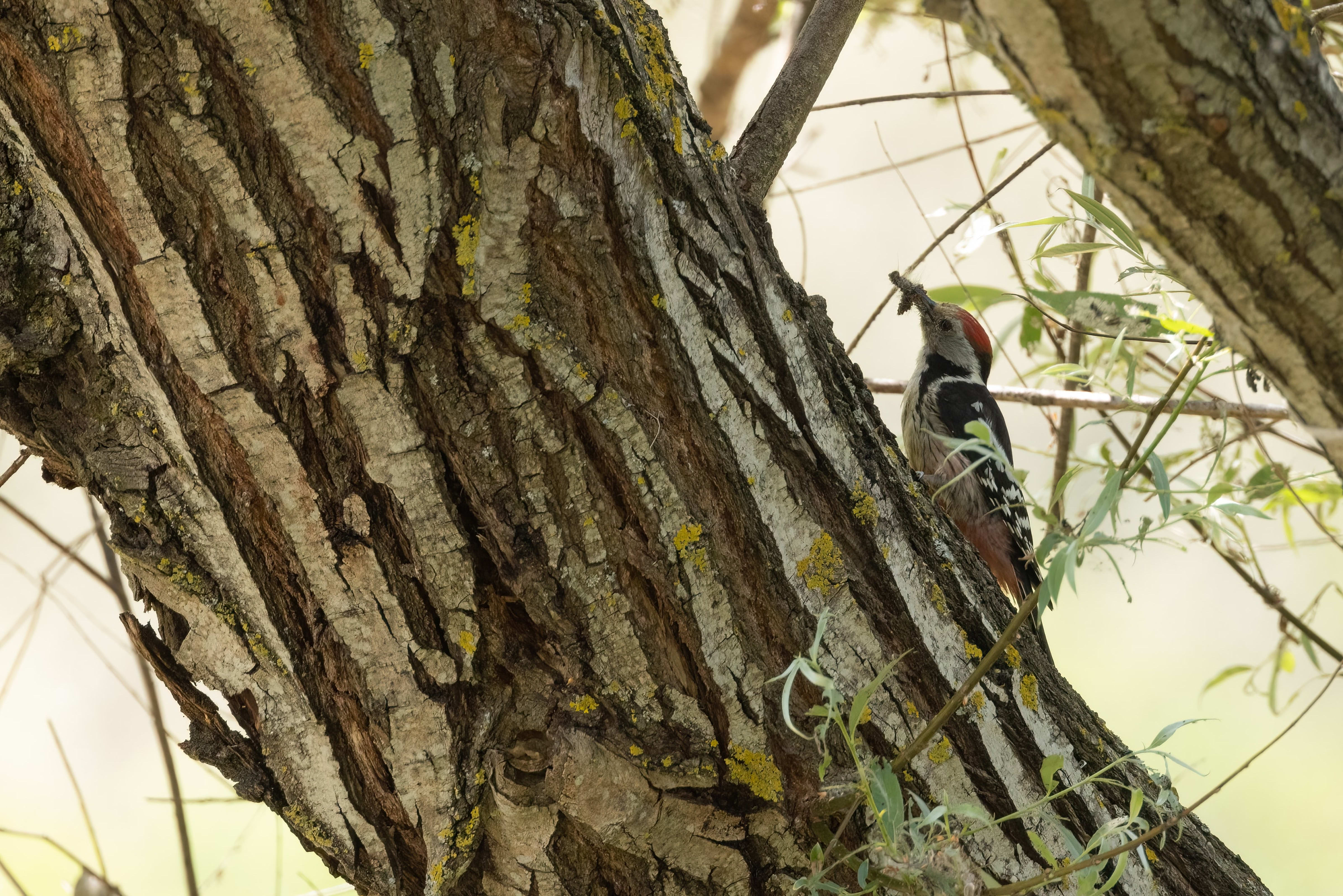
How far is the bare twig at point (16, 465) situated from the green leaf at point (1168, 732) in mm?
1446

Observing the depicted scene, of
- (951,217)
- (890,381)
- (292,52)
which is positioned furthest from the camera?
(951,217)

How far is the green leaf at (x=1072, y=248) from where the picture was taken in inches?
48.4

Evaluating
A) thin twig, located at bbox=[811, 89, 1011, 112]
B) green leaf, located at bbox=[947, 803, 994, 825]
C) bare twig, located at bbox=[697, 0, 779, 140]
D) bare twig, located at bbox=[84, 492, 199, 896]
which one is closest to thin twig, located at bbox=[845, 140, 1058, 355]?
thin twig, located at bbox=[811, 89, 1011, 112]

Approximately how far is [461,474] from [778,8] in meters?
2.96

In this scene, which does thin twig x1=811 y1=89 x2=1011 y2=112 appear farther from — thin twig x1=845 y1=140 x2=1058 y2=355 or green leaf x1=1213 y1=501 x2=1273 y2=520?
green leaf x1=1213 y1=501 x2=1273 y2=520

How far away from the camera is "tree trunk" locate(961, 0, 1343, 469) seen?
0.68 m

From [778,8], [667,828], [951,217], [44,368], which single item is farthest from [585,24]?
[951,217]

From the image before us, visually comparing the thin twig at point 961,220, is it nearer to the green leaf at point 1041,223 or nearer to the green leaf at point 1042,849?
the green leaf at point 1041,223

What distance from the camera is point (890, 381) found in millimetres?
2414

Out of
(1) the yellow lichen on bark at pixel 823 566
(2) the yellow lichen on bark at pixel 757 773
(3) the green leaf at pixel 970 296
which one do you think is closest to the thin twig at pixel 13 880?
(2) the yellow lichen on bark at pixel 757 773

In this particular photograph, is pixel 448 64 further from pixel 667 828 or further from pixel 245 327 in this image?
pixel 667 828

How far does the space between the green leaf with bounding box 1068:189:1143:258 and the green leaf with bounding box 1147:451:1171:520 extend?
0.99 ft

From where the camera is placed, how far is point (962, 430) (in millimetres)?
3658

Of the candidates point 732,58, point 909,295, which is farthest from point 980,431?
point 732,58
